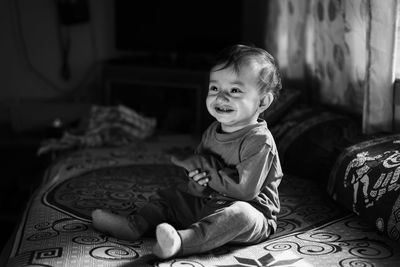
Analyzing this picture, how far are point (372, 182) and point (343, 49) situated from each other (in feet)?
2.87

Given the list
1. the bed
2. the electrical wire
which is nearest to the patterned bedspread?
the bed

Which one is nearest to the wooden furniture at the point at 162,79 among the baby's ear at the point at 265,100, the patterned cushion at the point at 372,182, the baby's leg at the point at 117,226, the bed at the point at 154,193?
the bed at the point at 154,193

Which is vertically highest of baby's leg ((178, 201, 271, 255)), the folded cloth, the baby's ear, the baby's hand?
the baby's ear

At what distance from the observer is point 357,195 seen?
1.74m

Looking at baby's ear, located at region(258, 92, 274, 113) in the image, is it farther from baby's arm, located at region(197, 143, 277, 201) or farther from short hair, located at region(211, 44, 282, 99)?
baby's arm, located at region(197, 143, 277, 201)

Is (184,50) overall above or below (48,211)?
above

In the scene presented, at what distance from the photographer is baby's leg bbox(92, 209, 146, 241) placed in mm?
1604

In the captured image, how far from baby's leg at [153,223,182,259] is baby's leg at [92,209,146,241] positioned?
0.60 ft

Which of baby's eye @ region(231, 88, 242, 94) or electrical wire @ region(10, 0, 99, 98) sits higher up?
baby's eye @ region(231, 88, 242, 94)

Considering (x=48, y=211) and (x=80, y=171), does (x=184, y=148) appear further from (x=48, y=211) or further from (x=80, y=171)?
(x=48, y=211)

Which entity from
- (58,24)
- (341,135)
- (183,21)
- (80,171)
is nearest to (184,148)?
(80,171)

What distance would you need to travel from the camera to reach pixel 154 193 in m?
2.05

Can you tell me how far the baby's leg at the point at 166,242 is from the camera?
1423mm

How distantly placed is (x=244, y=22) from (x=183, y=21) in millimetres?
385
